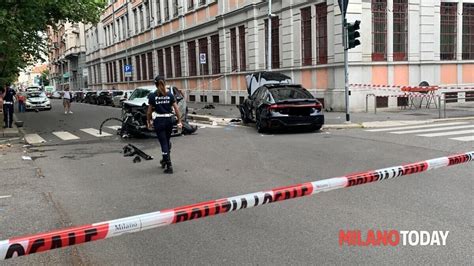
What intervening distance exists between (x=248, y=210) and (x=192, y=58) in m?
32.4

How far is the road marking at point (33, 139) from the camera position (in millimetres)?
14793

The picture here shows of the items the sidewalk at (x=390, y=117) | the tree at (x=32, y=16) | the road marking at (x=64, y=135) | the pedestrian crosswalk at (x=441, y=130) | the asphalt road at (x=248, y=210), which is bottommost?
the asphalt road at (x=248, y=210)

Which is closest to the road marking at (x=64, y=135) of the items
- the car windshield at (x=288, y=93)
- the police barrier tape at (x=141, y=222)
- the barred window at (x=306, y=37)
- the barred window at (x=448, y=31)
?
the car windshield at (x=288, y=93)

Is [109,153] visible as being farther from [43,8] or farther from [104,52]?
[104,52]

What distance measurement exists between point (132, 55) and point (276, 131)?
39287 mm

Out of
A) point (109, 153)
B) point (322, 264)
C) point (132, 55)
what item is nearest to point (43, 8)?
point (109, 153)

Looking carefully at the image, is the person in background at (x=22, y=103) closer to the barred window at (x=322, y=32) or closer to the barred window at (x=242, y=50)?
the barred window at (x=242, y=50)

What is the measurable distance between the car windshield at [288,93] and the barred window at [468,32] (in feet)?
41.3

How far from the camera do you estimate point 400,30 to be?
2222cm

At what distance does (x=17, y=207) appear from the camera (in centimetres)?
668

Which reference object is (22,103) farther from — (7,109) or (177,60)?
(7,109)

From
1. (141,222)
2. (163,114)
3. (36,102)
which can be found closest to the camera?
(141,222)

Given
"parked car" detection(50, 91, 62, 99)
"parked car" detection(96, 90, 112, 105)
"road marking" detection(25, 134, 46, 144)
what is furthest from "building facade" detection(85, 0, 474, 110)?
"parked car" detection(50, 91, 62, 99)

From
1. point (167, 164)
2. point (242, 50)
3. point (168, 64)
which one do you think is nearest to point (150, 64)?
point (168, 64)
